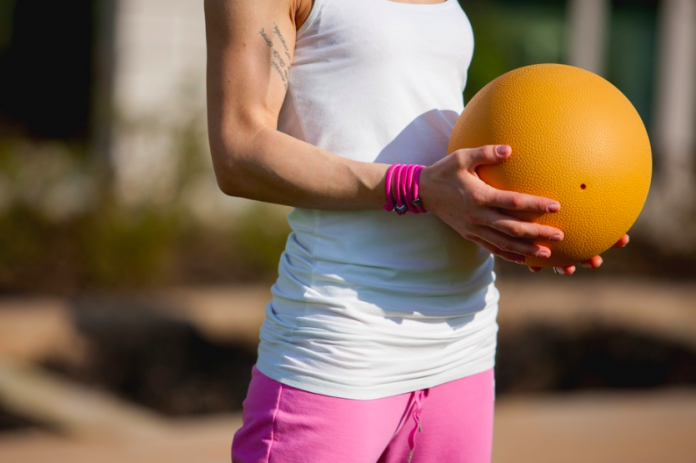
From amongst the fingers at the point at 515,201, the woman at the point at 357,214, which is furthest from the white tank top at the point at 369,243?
the fingers at the point at 515,201

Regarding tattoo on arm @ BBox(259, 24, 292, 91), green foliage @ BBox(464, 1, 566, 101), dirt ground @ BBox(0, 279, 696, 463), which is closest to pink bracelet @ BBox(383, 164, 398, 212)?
tattoo on arm @ BBox(259, 24, 292, 91)

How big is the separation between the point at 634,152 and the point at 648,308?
500 centimetres

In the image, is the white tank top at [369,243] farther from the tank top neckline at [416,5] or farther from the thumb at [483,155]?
the thumb at [483,155]

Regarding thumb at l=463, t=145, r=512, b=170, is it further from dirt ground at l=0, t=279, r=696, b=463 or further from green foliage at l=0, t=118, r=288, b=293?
green foliage at l=0, t=118, r=288, b=293

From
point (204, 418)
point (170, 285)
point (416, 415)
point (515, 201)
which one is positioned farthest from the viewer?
point (170, 285)

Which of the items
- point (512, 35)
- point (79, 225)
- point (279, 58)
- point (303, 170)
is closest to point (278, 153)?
point (303, 170)

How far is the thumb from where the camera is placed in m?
1.55

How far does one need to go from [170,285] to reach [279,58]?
458cm

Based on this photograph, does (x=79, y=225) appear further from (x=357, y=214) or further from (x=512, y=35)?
(x=512, y=35)

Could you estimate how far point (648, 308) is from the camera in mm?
6391

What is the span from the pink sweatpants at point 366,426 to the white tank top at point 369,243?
3 centimetres

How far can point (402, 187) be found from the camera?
160 centimetres

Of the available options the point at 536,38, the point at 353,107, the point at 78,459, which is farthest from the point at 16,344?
the point at 536,38

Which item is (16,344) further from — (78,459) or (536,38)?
(536,38)
